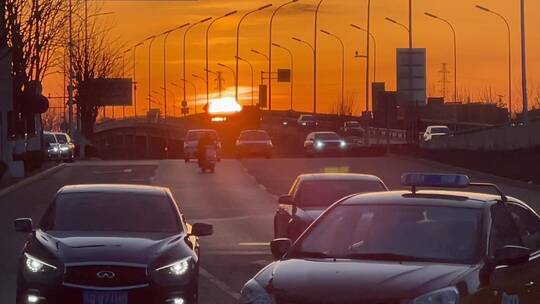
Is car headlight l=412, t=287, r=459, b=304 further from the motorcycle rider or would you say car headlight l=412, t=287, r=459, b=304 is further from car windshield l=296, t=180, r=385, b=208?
the motorcycle rider

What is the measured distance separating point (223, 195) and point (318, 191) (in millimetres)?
20306

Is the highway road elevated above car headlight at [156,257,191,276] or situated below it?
below

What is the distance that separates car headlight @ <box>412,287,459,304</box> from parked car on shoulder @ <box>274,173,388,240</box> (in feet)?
39.7

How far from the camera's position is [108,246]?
13258 mm

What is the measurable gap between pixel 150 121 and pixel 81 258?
143 m

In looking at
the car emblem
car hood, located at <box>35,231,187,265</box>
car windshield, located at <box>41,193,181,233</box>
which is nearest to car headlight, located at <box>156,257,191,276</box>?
car hood, located at <box>35,231,187,265</box>

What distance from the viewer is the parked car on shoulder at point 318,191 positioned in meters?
21.6

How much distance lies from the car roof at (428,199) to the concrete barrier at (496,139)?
171 ft

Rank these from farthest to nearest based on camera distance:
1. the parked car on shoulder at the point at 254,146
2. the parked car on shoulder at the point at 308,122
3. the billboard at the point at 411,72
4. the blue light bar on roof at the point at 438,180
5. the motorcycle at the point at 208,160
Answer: the parked car on shoulder at the point at 308,122 < the parked car on shoulder at the point at 254,146 < the billboard at the point at 411,72 < the motorcycle at the point at 208,160 < the blue light bar on roof at the point at 438,180

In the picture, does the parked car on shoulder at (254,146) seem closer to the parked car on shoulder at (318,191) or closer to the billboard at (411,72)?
the billboard at (411,72)

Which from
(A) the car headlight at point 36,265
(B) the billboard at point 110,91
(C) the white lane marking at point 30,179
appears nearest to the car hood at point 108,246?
(A) the car headlight at point 36,265

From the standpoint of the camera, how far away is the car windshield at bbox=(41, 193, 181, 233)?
1431 cm

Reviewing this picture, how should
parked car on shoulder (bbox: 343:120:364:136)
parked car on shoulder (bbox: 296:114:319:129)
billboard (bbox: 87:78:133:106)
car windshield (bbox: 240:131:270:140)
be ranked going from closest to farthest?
car windshield (bbox: 240:131:270:140) < billboard (bbox: 87:78:133:106) < parked car on shoulder (bbox: 343:120:364:136) < parked car on shoulder (bbox: 296:114:319:129)

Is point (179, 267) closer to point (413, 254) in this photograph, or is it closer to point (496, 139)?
point (413, 254)
